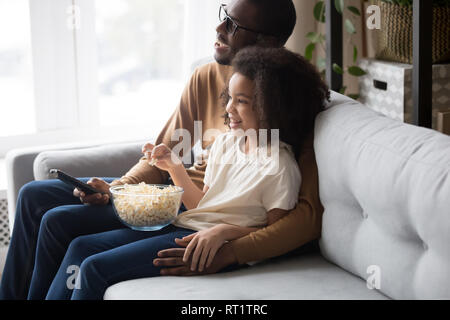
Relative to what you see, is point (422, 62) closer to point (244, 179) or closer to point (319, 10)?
point (244, 179)

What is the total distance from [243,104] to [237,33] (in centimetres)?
28

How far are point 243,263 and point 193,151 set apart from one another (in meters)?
0.76

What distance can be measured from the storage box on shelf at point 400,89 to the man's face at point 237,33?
67cm

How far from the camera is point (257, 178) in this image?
1562 millimetres

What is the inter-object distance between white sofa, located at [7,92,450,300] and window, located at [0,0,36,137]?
5.42 ft

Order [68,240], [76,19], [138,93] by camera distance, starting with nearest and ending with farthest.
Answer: [68,240] < [76,19] < [138,93]

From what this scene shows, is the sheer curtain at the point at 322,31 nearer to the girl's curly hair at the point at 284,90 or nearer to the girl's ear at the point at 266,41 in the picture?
the girl's ear at the point at 266,41

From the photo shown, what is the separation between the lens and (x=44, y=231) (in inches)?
65.5

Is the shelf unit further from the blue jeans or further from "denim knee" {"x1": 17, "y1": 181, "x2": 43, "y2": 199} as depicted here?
"denim knee" {"x1": 17, "y1": 181, "x2": 43, "y2": 199}

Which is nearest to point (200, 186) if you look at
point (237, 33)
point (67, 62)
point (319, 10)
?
point (237, 33)

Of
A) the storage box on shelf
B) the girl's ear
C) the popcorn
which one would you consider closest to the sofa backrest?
the girl's ear

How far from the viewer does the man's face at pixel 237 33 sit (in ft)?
5.76
